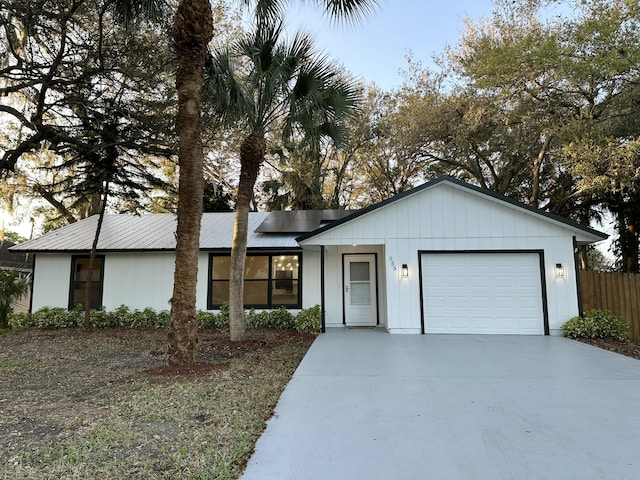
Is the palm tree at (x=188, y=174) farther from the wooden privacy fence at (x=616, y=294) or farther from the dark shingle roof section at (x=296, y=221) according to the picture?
the wooden privacy fence at (x=616, y=294)

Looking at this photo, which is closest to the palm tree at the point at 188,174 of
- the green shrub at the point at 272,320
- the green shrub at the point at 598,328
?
the green shrub at the point at 272,320

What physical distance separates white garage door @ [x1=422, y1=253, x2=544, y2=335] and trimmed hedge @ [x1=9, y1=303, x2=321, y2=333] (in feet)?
12.7

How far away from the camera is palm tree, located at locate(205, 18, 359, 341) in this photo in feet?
24.5

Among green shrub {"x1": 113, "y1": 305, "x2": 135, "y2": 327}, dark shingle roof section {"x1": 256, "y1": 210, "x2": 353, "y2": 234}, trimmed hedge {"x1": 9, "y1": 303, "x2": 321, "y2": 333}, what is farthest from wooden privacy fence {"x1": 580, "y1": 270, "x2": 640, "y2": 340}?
green shrub {"x1": 113, "y1": 305, "x2": 135, "y2": 327}

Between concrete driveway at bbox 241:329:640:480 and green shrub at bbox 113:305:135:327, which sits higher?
green shrub at bbox 113:305:135:327

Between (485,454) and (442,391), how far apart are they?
162 centimetres

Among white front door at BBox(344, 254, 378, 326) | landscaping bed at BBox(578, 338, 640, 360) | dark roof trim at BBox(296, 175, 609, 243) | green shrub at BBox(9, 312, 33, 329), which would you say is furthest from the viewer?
green shrub at BBox(9, 312, 33, 329)

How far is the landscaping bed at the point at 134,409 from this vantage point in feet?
9.38

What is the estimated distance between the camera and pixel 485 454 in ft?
9.97

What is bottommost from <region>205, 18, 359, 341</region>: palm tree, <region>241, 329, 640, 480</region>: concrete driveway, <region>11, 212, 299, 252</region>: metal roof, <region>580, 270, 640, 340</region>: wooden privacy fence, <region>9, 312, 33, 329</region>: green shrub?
<region>241, 329, 640, 480</region>: concrete driveway

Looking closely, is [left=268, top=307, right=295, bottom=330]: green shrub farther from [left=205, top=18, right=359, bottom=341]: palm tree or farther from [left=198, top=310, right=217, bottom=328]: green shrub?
[left=205, top=18, right=359, bottom=341]: palm tree

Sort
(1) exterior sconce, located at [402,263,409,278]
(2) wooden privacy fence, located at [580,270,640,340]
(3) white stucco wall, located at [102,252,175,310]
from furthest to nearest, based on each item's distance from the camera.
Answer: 1. (3) white stucco wall, located at [102,252,175,310]
2. (2) wooden privacy fence, located at [580,270,640,340]
3. (1) exterior sconce, located at [402,263,409,278]

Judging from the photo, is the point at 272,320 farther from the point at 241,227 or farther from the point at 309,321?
the point at 241,227

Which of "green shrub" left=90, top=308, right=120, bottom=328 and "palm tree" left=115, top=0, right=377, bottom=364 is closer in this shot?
"palm tree" left=115, top=0, right=377, bottom=364
